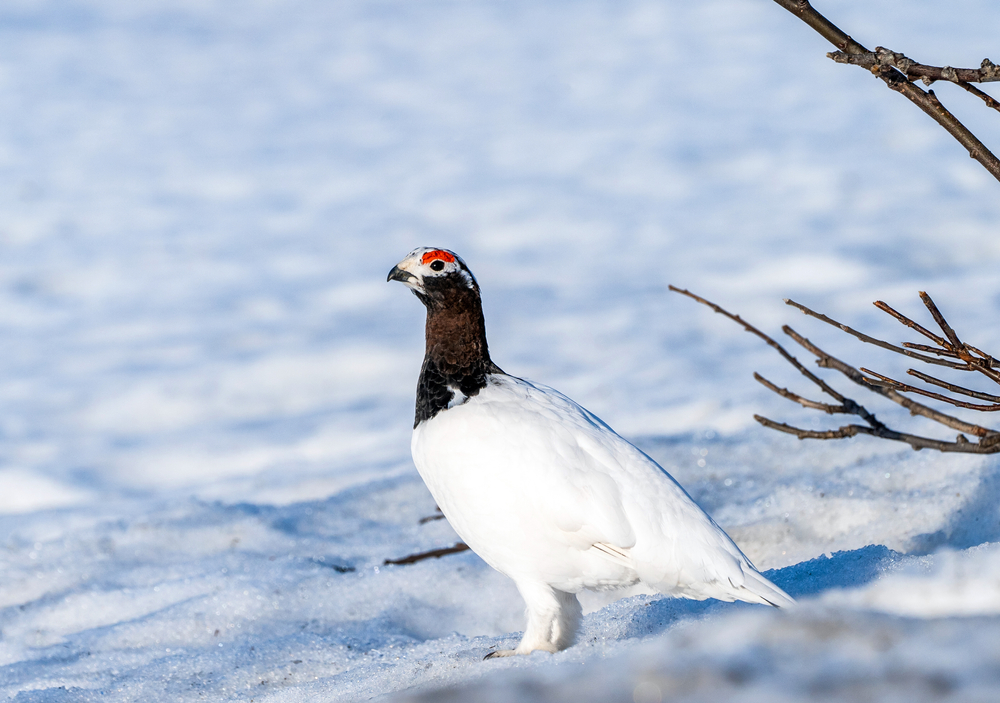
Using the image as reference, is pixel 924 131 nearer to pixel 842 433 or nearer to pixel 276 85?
pixel 276 85

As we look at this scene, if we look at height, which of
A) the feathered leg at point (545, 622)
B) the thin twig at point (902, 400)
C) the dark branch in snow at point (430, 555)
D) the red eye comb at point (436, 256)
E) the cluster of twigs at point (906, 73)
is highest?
the cluster of twigs at point (906, 73)

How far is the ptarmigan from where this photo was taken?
2258 millimetres

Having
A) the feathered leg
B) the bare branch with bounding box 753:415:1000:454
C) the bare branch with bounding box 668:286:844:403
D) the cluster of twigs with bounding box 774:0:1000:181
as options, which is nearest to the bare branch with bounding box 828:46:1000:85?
the cluster of twigs with bounding box 774:0:1000:181

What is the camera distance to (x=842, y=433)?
191 centimetres

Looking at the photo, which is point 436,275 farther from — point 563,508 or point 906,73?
point 906,73

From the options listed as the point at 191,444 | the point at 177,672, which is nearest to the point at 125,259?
the point at 191,444

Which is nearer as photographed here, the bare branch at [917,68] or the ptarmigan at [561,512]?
the bare branch at [917,68]

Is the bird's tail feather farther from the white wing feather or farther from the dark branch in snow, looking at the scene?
the dark branch in snow

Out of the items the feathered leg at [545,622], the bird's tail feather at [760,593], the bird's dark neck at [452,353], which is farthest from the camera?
the bird's dark neck at [452,353]

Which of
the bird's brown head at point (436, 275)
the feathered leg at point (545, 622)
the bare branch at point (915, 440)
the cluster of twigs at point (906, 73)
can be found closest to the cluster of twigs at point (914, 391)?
the bare branch at point (915, 440)

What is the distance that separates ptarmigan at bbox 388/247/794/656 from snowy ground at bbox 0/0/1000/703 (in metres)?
0.17

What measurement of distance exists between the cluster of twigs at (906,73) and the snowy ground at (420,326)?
2.67 feet

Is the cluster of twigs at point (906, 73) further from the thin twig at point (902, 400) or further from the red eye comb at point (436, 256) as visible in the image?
the red eye comb at point (436, 256)

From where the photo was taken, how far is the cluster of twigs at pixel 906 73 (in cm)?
176
